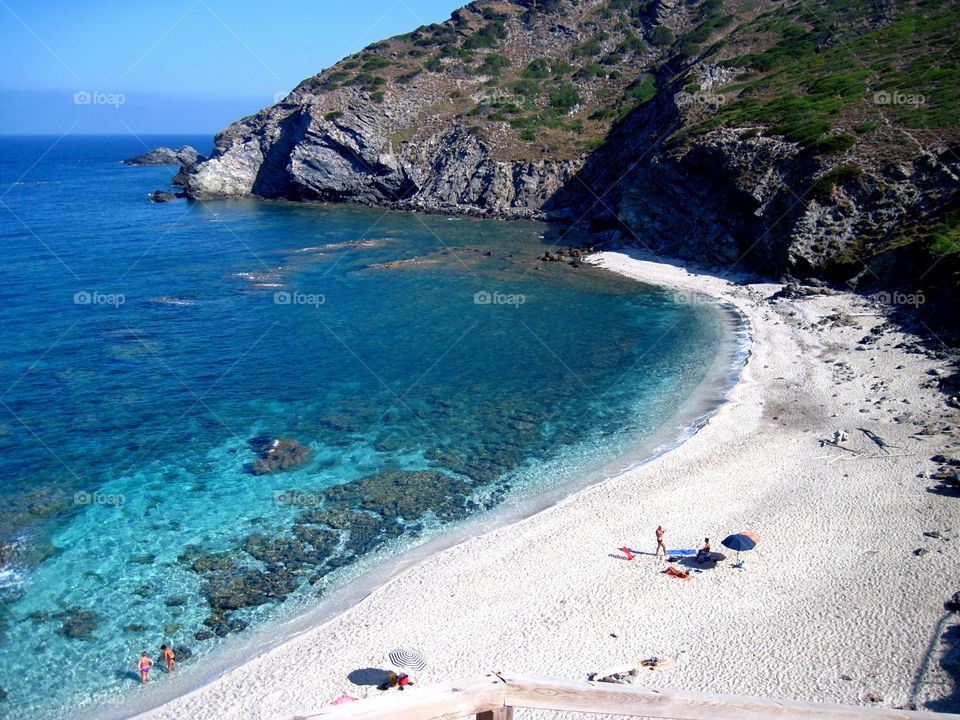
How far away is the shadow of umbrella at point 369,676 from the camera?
1972 centimetres

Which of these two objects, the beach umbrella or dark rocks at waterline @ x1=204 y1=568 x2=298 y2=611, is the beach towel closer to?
the beach umbrella

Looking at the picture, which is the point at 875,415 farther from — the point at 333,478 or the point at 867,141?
the point at 867,141

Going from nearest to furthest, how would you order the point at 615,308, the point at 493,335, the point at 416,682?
the point at 416,682, the point at 493,335, the point at 615,308

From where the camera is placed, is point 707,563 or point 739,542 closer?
point 739,542

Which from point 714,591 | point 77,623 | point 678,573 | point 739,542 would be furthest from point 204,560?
point 739,542

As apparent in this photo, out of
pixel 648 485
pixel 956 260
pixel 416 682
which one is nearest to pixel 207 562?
pixel 416 682

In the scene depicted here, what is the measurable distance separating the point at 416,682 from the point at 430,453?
15.5 m

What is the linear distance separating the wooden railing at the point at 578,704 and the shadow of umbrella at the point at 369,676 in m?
15.2

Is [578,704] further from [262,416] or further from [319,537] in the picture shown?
[262,416]

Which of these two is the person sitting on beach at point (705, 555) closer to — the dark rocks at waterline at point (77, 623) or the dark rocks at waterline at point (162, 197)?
the dark rocks at waterline at point (77, 623)

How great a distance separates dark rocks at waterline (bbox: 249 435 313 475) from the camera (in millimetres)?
32875

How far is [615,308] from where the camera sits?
192ft

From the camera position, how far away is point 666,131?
84.4 m

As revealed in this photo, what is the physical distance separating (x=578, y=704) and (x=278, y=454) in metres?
29.9
